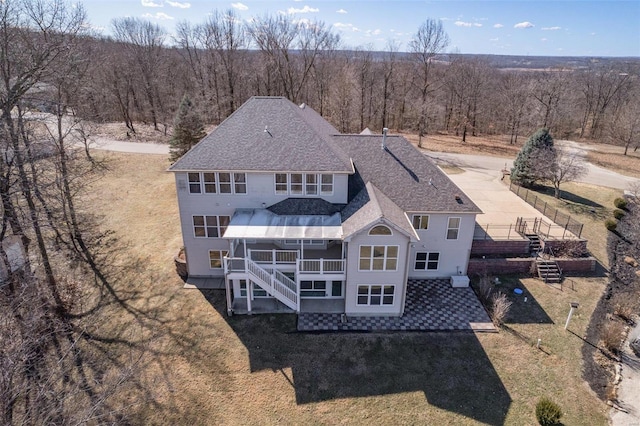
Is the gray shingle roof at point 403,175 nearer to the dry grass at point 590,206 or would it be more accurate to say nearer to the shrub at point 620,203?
the dry grass at point 590,206

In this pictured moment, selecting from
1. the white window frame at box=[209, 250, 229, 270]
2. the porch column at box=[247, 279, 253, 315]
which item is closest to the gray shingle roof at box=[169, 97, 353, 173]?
the white window frame at box=[209, 250, 229, 270]

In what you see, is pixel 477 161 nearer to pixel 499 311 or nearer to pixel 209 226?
pixel 499 311

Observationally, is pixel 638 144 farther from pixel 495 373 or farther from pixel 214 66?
pixel 214 66

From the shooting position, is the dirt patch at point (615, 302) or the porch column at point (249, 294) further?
the porch column at point (249, 294)

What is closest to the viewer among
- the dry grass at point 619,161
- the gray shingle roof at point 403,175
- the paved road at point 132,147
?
the gray shingle roof at point 403,175

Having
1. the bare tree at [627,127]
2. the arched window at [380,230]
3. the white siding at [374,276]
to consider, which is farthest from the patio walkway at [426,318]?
the bare tree at [627,127]

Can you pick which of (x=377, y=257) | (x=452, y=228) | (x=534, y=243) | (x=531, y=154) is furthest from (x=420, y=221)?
(x=531, y=154)
